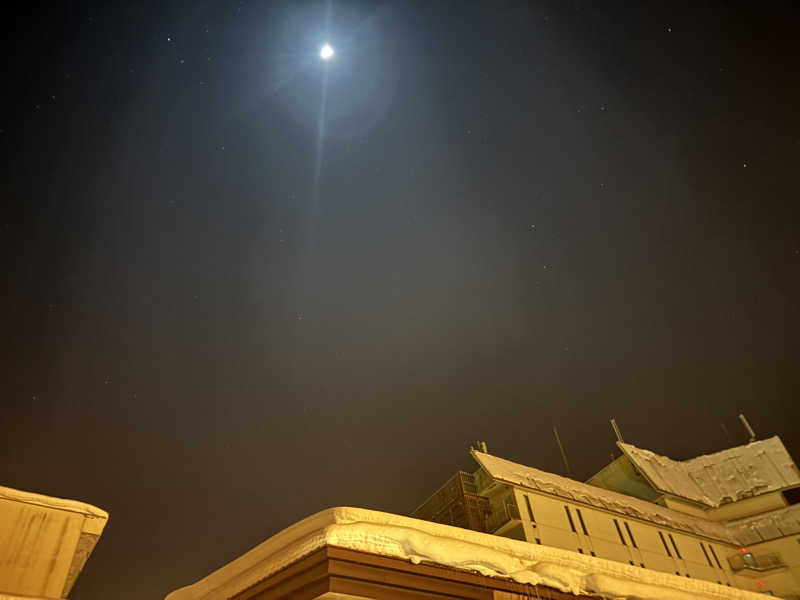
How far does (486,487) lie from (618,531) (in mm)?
5614

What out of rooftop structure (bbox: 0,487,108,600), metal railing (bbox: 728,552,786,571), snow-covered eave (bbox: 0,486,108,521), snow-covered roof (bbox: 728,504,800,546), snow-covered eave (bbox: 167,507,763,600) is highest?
snow-covered roof (bbox: 728,504,800,546)

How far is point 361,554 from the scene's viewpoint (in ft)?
17.0

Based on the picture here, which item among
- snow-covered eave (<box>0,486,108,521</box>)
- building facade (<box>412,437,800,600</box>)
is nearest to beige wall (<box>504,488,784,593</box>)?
building facade (<box>412,437,800,600</box>)

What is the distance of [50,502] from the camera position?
30.3 ft

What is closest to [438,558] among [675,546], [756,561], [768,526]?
[675,546]

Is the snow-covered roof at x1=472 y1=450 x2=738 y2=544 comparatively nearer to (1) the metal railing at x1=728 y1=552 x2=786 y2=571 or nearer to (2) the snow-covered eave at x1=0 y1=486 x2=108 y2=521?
(1) the metal railing at x1=728 y1=552 x2=786 y2=571

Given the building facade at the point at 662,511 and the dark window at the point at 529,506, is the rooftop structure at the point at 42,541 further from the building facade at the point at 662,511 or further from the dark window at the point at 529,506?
the dark window at the point at 529,506

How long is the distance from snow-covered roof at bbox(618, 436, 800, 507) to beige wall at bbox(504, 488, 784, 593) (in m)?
3.14

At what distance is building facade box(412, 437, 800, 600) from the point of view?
19188mm

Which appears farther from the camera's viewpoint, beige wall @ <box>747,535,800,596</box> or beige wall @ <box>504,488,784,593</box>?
beige wall @ <box>747,535,800,596</box>

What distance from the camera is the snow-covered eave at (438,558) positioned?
17.3ft

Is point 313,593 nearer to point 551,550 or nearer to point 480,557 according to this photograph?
point 480,557

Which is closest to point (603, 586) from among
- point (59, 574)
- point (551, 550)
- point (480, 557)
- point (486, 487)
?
point (551, 550)

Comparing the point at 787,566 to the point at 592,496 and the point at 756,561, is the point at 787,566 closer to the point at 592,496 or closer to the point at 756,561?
the point at 756,561
